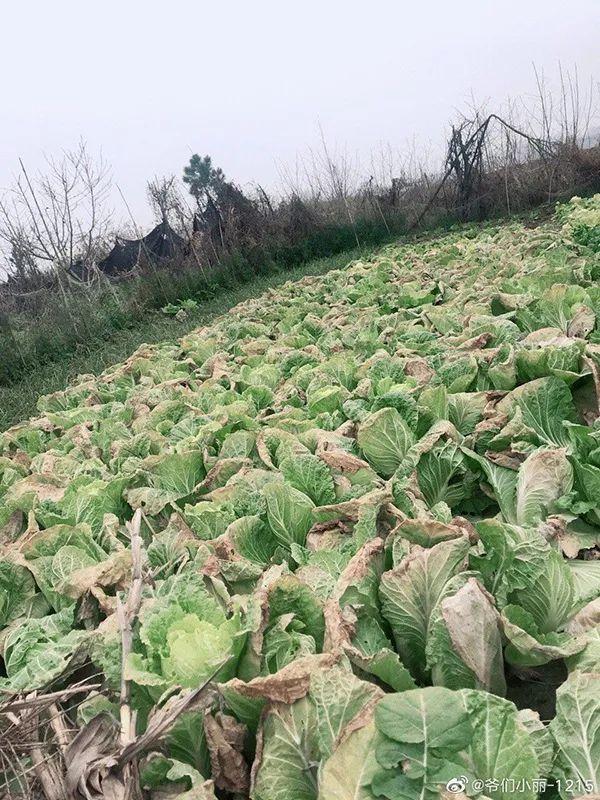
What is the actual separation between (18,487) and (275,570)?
1.47 meters

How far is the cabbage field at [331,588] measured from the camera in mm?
1018

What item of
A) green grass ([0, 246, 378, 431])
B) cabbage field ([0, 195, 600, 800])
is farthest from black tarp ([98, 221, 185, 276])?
cabbage field ([0, 195, 600, 800])

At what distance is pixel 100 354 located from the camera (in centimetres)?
1209

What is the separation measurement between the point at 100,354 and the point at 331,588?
11.4 m

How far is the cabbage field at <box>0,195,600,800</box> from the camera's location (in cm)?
→ 102

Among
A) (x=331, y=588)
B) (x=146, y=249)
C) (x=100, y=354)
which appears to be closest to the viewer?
(x=331, y=588)

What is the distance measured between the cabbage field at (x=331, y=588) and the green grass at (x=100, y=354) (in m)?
6.66

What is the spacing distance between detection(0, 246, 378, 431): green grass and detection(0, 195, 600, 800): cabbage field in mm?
6658

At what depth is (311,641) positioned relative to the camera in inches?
50.6

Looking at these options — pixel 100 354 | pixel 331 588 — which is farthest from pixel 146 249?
pixel 331 588

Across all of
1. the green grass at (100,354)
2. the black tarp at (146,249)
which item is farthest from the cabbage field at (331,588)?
the black tarp at (146,249)

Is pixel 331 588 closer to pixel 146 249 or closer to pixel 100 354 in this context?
pixel 100 354

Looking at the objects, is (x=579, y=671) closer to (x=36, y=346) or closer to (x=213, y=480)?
(x=213, y=480)

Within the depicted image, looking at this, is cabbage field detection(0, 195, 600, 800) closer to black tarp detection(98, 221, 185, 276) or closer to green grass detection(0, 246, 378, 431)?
green grass detection(0, 246, 378, 431)
